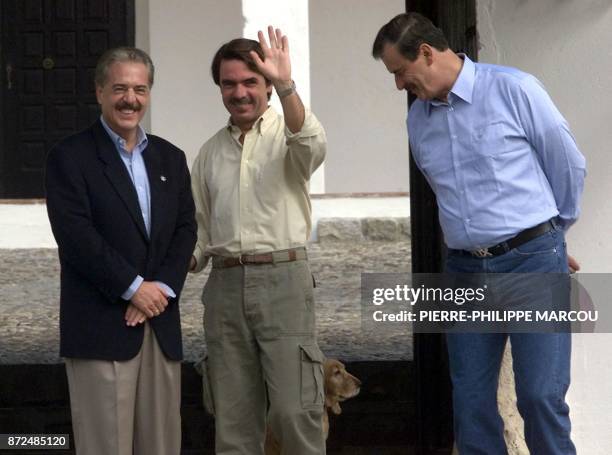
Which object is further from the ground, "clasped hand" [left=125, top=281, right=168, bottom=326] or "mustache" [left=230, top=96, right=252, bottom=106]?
"mustache" [left=230, top=96, right=252, bottom=106]

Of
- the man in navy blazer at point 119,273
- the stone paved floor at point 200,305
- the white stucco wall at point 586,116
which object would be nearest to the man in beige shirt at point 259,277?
the man in navy blazer at point 119,273

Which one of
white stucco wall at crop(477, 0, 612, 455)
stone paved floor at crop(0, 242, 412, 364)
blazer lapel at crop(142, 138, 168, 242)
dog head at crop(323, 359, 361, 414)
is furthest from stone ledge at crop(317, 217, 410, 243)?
blazer lapel at crop(142, 138, 168, 242)

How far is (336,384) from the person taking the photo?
571 centimetres

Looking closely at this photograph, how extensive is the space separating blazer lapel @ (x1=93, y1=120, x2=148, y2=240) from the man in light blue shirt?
37.3 inches

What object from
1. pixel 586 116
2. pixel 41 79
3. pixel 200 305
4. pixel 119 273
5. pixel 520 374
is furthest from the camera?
pixel 41 79

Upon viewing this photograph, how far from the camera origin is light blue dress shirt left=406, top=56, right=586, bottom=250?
437cm

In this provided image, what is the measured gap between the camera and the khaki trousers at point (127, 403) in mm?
4531

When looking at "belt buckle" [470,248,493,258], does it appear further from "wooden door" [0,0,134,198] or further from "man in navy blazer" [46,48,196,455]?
"wooden door" [0,0,134,198]

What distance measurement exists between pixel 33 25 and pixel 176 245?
8503mm

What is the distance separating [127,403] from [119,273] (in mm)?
445

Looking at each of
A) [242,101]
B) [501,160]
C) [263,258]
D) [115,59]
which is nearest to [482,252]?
[501,160]

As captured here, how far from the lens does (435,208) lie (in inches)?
237

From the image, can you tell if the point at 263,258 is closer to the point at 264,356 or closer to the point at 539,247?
the point at 264,356

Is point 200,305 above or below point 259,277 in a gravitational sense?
below
